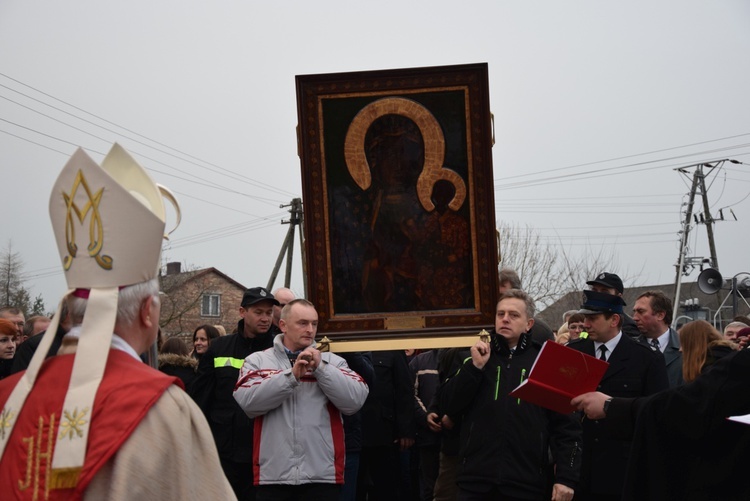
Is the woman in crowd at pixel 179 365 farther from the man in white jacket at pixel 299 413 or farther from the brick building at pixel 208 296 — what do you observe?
the brick building at pixel 208 296

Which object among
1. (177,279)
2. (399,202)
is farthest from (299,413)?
(177,279)

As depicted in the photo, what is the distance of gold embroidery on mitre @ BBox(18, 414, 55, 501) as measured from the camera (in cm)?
330

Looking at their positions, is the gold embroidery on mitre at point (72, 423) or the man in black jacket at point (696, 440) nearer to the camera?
the gold embroidery on mitre at point (72, 423)

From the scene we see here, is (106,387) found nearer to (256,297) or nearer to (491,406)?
(491,406)

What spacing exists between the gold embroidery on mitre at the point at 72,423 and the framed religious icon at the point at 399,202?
461cm

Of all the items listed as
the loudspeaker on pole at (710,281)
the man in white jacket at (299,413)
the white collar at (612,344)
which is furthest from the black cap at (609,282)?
the loudspeaker on pole at (710,281)

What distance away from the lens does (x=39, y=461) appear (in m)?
3.33

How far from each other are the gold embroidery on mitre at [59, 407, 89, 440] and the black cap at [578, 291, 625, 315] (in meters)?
4.87

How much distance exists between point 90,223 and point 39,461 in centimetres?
86

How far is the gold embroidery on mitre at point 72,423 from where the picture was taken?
10.8ft

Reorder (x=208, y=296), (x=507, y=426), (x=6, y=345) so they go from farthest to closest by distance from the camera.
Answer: (x=208, y=296) → (x=6, y=345) → (x=507, y=426)

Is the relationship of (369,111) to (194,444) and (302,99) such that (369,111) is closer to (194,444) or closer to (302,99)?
(302,99)

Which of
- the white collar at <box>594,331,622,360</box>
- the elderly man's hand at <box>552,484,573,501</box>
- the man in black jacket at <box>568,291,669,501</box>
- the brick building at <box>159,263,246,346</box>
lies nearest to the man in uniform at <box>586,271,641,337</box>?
the man in black jacket at <box>568,291,669,501</box>

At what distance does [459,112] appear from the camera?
7832mm
